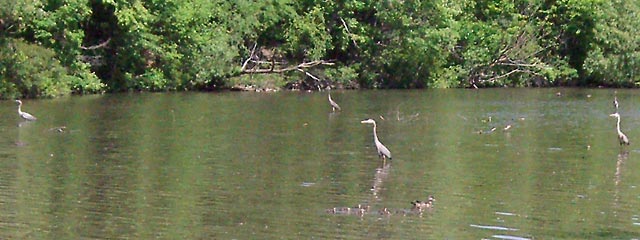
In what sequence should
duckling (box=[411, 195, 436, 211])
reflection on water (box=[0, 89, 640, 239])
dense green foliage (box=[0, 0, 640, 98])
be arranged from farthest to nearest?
1. dense green foliage (box=[0, 0, 640, 98])
2. duckling (box=[411, 195, 436, 211])
3. reflection on water (box=[0, 89, 640, 239])

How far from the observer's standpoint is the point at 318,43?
5319cm

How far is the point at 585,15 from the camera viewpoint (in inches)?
2281

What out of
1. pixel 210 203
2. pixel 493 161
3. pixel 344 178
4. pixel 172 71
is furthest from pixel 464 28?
pixel 210 203

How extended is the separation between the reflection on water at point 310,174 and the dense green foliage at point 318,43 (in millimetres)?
6789

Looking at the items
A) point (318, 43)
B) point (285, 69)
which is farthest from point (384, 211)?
point (318, 43)

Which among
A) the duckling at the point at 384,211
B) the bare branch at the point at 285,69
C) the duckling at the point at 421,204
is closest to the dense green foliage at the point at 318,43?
the bare branch at the point at 285,69

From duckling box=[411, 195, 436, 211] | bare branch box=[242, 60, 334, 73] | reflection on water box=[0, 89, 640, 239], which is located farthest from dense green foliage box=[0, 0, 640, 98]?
duckling box=[411, 195, 436, 211]

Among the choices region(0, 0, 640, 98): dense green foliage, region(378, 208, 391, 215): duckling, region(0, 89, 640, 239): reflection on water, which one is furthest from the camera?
region(0, 0, 640, 98): dense green foliage

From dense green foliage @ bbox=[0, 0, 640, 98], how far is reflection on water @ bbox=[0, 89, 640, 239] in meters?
6.79

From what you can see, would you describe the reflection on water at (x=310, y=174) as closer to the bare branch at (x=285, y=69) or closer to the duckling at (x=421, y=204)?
the duckling at (x=421, y=204)

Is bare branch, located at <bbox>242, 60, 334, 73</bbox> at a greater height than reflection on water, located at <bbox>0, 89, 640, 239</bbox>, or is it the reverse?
bare branch, located at <bbox>242, 60, 334, 73</bbox>

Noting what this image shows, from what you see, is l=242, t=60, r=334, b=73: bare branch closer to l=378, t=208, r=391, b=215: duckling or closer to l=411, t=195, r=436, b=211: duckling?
l=411, t=195, r=436, b=211: duckling

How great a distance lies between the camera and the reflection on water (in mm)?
16500

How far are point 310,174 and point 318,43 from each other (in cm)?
3165
